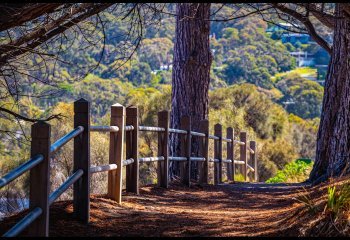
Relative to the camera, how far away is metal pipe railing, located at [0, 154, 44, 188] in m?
5.18

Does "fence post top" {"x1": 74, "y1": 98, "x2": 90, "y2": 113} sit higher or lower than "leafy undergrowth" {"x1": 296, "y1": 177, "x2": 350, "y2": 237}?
higher

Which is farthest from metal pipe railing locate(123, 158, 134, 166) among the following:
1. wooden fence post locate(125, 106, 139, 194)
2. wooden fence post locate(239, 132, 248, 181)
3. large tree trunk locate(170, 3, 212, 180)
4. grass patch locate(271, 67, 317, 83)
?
grass patch locate(271, 67, 317, 83)

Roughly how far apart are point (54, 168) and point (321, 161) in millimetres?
9078

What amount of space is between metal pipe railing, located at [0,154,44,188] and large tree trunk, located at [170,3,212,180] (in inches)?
375

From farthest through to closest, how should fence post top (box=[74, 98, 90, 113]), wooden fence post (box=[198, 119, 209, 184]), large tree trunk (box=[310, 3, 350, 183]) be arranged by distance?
wooden fence post (box=[198, 119, 209, 184])
large tree trunk (box=[310, 3, 350, 183])
fence post top (box=[74, 98, 90, 113])

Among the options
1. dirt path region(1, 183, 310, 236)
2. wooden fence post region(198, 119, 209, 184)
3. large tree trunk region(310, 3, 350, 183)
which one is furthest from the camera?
wooden fence post region(198, 119, 209, 184)

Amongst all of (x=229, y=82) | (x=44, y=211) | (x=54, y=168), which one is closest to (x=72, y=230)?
(x=44, y=211)

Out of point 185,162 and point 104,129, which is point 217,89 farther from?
point 104,129

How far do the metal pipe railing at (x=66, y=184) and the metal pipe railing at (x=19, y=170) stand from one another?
0.60m

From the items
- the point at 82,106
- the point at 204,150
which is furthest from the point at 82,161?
the point at 204,150

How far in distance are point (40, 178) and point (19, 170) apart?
20.3 inches

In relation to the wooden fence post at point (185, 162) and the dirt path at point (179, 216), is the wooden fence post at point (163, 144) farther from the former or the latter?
the wooden fence post at point (185, 162)

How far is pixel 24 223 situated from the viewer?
5.44m

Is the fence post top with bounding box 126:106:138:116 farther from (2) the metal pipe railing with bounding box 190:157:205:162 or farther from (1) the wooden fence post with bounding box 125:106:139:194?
(2) the metal pipe railing with bounding box 190:157:205:162
